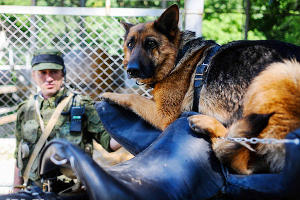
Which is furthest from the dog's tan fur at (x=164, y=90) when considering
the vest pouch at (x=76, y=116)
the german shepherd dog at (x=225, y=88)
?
the vest pouch at (x=76, y=116)

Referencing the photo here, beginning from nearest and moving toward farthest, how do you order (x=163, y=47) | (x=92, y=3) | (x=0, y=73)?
1. (x=163, y=47)
2. (x=0, y=73)
3. (x=92, y=3)

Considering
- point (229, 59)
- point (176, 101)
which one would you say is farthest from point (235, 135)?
point (176, 101)

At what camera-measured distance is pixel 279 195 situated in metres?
1.24

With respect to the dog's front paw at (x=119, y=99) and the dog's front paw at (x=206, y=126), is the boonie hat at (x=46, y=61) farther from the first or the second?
the dog's front paw at (x=206, y=126)

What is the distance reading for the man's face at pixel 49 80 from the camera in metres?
3.33

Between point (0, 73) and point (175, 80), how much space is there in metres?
4.03

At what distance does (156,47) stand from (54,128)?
1.45 metres

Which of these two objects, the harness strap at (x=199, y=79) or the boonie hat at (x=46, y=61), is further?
the boonie hat at (x=46, y=61)

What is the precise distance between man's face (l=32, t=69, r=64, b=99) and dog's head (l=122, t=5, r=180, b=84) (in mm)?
950

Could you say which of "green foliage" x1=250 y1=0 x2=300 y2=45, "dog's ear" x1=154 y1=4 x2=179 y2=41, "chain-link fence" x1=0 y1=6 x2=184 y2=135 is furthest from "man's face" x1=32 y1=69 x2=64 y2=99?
"green foliage" x1=250 y1=0 x2=300 y2=45

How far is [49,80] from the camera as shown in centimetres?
334

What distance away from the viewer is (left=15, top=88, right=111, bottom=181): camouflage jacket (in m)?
3.24

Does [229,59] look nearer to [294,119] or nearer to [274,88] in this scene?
[274,88]

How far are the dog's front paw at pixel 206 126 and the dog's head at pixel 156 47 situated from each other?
A: 1105 millimetres
